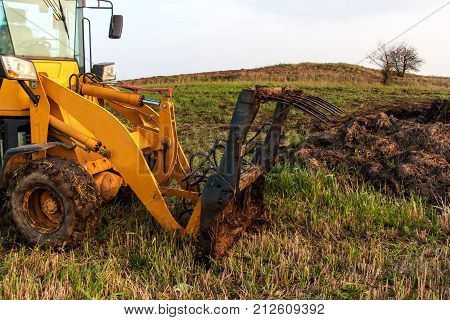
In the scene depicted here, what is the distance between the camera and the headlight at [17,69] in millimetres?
4246

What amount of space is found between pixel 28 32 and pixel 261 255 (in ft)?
11.4

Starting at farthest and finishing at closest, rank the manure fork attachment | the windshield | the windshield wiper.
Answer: the windshield wiper < the windshield < the manure fork attachment

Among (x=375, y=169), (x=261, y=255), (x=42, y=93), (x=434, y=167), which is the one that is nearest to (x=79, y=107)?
(x=42, y=93)

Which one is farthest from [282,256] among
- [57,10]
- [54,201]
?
[57,10]

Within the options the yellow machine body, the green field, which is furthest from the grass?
the yellow machine body

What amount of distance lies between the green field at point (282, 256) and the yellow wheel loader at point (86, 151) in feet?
0.77

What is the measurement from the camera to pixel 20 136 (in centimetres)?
487

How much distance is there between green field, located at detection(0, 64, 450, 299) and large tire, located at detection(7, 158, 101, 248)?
14 centimetres

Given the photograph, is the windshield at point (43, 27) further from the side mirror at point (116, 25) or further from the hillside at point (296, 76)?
the hillside at point (296, 76)

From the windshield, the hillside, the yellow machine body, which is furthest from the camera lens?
the hillside

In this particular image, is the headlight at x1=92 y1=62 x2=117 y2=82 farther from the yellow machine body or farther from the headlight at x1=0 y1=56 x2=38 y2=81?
the headlight at x1=0 y1=56 x2=38 y2=81

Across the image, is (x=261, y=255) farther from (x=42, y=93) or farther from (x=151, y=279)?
(x=42, y=93)

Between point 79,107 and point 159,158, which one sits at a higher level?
point 79,107

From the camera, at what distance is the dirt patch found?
5.94 meters
